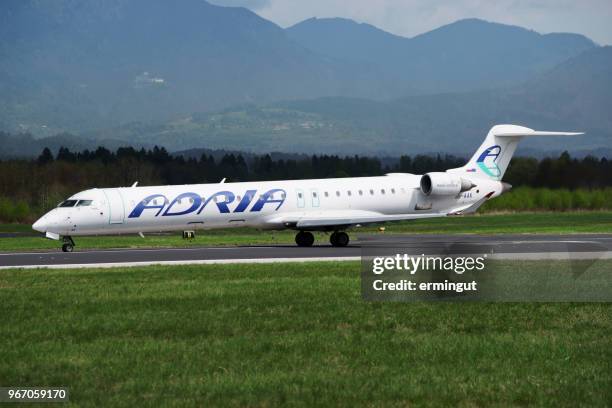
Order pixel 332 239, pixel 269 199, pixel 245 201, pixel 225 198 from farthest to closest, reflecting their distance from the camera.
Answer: pixel 332 239, pixel 269 199, pixel 245 201, pixel 225 198

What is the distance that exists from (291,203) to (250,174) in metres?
77.3

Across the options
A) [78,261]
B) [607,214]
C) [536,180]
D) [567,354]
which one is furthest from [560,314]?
[536,180]

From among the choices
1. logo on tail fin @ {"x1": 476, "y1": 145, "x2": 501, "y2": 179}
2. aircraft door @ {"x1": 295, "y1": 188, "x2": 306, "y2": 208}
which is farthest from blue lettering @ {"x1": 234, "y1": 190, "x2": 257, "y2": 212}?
logo on tail fin @ {"x1": 476, "y1": 145, "x2": 501, "y2": 179}

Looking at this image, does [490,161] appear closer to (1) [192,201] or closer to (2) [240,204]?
(2) [240,204]

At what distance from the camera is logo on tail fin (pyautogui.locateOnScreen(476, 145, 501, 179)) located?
44.9m

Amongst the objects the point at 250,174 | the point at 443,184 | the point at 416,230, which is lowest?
the point at 416,230

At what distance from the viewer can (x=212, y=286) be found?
21484mm

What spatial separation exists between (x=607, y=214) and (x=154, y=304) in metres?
50.8

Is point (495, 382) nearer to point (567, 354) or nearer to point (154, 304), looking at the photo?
point (567, 354)

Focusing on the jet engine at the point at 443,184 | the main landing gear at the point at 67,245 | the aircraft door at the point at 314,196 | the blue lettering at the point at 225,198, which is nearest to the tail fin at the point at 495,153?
the jet engine at the point at 443,184

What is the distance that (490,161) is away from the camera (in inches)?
1777

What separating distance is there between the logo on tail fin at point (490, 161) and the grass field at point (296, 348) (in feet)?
81.8

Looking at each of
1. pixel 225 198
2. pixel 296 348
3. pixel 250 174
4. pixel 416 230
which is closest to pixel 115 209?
pixel 225 198

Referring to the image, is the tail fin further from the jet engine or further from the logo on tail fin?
the jet engine
